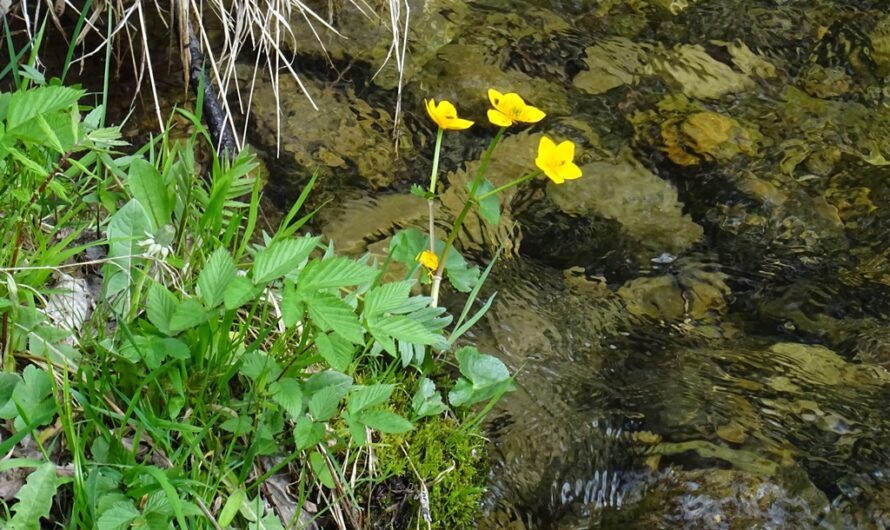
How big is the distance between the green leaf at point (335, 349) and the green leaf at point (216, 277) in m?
0.19

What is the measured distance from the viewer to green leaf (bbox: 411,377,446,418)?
6.32ft

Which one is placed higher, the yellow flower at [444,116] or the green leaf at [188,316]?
the yellow flower at [444,116]

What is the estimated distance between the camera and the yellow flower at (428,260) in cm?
207

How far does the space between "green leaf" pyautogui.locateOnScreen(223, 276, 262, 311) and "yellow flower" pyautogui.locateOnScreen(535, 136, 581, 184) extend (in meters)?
0.74

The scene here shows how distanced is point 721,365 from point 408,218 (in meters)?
1.04

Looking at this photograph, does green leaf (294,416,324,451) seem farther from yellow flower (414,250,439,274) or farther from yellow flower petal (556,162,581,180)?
yellow flower petal (556,162,581,180)

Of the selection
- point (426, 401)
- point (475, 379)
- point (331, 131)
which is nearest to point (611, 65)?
point (331, 131)

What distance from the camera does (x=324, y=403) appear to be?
1.61 meters

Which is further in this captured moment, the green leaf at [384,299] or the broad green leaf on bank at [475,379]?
the broad green leaf on bank at [475,379]

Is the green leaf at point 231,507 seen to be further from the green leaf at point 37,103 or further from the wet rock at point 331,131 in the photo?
the wet rock at point 331,131

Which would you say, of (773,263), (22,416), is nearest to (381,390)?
(22,416)

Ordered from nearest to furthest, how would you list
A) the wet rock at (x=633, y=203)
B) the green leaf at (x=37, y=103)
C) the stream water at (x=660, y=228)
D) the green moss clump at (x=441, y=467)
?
the green leaf at (x=37, y=103)
the green moss clump at (x=441, y=467)
the stream water at (x=660, y=228)
the wet rock at (x=633, y=203)

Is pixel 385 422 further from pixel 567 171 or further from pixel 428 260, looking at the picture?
pixel 567 171

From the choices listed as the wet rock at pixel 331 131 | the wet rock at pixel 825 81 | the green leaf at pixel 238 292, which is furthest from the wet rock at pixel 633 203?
the green leaf at pixel 238 292
